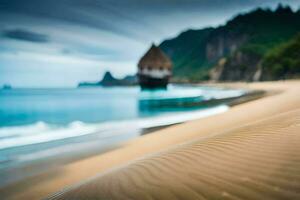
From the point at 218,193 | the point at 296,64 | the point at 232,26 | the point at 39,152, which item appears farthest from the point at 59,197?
the point at 232,26

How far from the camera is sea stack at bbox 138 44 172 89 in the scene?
72.2 metres

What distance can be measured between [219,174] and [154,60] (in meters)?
73.8

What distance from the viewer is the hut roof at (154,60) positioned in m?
74.8

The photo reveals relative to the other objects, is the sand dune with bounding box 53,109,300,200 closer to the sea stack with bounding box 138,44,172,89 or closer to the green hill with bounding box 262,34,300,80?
the green hill with bounding box 262,34,300,80

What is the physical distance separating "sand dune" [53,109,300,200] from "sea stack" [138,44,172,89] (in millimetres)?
68227

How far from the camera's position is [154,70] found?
74.1 meters

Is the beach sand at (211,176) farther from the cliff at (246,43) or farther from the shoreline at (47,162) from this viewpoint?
the cliff at (246,43)

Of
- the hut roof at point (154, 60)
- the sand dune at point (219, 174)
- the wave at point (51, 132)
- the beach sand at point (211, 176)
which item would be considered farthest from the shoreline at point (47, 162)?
the hut roof at point (154, 60)

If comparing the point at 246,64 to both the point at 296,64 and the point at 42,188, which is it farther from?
the point at 42,188

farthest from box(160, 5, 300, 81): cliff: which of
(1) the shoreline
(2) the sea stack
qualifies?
(1) the shoreline

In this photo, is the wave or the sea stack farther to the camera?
the sea stack

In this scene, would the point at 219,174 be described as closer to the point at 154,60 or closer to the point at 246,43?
the point at 154,60

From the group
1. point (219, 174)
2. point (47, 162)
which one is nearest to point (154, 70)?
point (47, 162)

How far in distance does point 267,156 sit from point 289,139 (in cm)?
67
